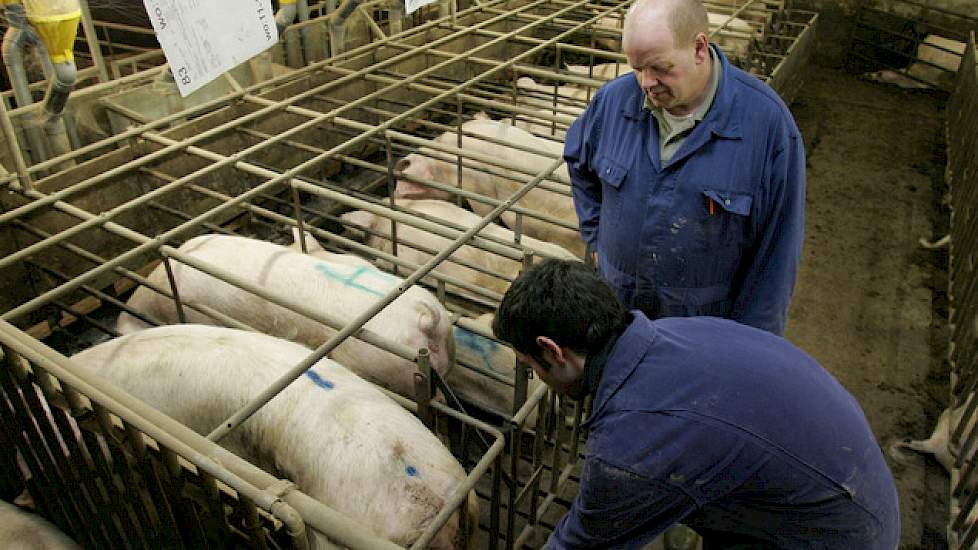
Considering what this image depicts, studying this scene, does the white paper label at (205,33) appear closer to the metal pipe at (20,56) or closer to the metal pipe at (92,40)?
the metal pipe at (20,56)

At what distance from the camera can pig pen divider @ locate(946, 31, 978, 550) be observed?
3.32 m

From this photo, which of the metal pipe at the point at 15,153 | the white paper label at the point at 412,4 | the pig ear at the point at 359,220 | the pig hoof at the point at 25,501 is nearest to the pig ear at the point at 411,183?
the pig ear at the point at 359,220

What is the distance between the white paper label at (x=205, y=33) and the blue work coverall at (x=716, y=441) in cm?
240

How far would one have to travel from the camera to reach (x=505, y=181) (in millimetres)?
5156

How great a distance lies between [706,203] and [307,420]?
164 cm

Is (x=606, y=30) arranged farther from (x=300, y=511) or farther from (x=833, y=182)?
(x=300, y=511)

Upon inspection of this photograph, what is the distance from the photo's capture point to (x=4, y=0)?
316 centimetres

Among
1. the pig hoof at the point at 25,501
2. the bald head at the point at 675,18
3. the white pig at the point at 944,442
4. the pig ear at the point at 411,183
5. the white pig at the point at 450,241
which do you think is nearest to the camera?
the bald head at the point at 675,18

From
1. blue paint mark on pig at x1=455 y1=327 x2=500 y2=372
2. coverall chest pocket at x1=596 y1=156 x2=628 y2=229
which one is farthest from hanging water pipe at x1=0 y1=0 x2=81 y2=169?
coverall chest pocket at x1=596 y1=156 x2=628 y2=229

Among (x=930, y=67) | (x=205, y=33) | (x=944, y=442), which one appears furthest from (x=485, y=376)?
(x=930, y=67)

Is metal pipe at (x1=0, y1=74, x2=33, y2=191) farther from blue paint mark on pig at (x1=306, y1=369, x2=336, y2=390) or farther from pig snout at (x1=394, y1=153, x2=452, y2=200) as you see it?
pig snout at (x1=394, y1=153, x2=452, y2=200)

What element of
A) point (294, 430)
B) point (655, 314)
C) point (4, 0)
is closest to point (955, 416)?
point (655, 314)

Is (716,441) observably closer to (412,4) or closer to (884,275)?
(412,4)

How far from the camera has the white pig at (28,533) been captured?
222 cm
